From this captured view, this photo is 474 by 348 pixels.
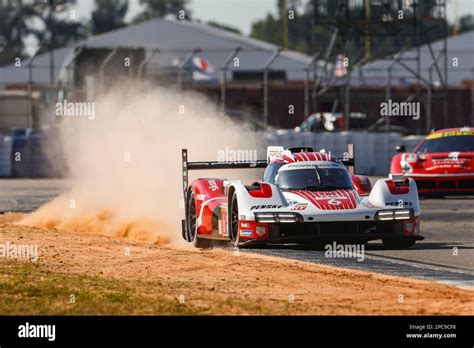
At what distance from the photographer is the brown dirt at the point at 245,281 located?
34.9 ft

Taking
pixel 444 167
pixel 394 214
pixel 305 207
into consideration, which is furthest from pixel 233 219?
pixel 444 167

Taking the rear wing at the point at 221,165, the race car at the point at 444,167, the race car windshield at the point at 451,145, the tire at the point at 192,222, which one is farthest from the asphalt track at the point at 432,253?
the race car windshield at the point at 451,145

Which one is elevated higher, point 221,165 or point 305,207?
point 221,165

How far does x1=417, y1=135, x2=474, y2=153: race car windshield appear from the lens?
25.1 metres

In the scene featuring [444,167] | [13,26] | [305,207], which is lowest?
[305,207]

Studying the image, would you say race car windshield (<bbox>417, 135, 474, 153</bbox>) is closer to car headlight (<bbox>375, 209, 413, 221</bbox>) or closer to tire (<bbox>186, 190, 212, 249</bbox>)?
tire (<bbox>186, 190, 212, 249</bbox>)

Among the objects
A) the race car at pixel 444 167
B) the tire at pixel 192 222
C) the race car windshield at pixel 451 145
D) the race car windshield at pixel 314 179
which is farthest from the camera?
the race car windshield at pixel 451 145

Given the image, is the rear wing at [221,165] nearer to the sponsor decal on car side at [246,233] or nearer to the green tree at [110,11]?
the sponsor decal on car side at [246,233]

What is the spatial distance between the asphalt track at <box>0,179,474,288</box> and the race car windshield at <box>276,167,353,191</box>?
768 millimetres

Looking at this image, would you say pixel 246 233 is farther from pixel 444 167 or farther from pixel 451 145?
pixel 451 145

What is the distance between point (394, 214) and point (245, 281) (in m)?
3.25

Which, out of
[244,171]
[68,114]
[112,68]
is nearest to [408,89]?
[112,68]

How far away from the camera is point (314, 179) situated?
1580cm

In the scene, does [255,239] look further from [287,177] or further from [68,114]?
[68,114]
